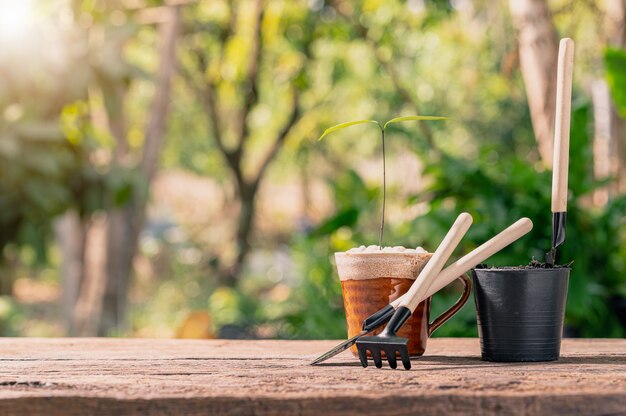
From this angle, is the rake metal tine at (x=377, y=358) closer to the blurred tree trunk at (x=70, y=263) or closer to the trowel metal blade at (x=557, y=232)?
the trowel metal blade at (x=557, y=232)

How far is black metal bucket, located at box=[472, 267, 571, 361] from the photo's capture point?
3.67ft

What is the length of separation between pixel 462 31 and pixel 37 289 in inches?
429

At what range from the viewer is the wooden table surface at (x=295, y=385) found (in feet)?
2.87

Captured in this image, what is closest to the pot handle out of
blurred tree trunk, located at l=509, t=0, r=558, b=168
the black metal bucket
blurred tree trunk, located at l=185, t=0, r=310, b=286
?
the black metal bucket

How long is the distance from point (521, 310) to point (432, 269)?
121 mm

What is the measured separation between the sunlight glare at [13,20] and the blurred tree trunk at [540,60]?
234 centimetres

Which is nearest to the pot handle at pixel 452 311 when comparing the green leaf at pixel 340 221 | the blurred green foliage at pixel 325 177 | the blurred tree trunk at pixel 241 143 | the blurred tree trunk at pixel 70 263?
the blurred green foliage at pixel 325 177

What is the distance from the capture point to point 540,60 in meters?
4.14

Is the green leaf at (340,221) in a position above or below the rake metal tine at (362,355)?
above

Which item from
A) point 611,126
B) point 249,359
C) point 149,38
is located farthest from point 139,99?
point 249,359

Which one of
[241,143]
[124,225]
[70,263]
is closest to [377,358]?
[124,225]

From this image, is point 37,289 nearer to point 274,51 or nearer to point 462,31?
point 274,51

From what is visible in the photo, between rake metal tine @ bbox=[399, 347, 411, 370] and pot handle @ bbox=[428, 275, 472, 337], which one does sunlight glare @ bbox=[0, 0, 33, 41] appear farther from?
rake metal tine @ bbox=[399, 347, 411, 370]

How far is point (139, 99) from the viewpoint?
1410 centimetres
